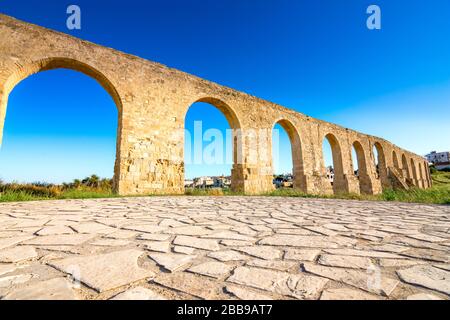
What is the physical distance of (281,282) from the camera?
1.15 m

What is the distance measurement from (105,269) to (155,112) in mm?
7856

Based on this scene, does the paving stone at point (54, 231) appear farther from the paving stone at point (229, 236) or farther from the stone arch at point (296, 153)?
the stone arch at point (296, 153)

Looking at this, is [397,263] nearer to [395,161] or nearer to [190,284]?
[190,284]

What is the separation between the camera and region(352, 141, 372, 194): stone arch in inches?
671

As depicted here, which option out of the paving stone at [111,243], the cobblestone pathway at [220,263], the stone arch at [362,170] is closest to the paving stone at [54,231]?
the cobblestone pathway at [220,263]

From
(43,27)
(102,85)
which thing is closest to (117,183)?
(102,85)

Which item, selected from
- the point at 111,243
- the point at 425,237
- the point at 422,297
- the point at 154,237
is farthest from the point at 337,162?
the point at 111,243

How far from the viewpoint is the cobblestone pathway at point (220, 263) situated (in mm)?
1055

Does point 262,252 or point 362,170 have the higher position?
point 362,170

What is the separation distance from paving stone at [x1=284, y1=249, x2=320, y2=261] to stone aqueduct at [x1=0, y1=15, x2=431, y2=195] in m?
6.85

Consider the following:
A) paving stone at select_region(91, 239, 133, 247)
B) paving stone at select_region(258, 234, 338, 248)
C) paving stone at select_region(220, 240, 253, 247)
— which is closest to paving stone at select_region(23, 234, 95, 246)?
paving stone at select_region(91, 239, 133, 247)

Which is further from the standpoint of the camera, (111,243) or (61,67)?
(61,67)
